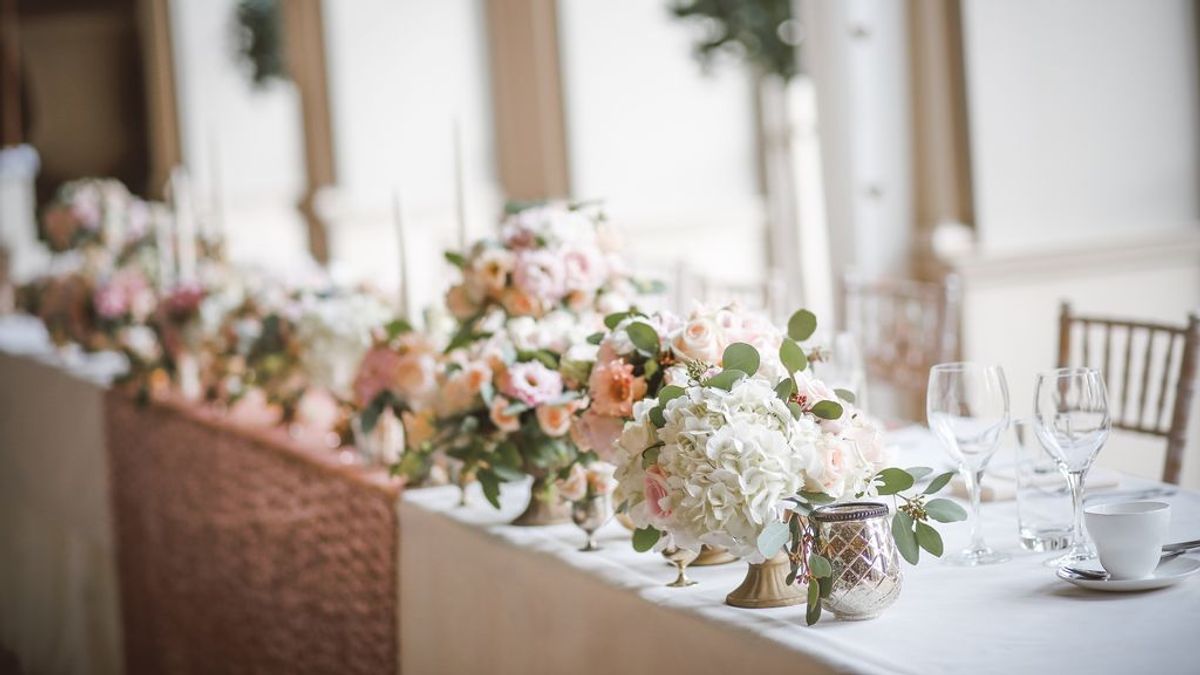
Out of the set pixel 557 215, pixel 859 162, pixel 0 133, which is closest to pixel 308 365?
pixel 557 215

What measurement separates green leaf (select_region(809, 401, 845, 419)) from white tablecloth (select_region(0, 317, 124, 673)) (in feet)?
10.8

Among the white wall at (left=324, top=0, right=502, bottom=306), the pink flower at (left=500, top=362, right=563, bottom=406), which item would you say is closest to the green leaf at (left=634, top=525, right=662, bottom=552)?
the pink flower at (left=500, top=362, right=563, bottom=406)

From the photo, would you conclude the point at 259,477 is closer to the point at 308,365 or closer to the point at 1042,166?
the point at 308,365

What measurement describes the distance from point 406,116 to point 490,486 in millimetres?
6745

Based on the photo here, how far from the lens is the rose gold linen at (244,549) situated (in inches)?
102

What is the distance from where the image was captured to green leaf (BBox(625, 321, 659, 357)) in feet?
5.59

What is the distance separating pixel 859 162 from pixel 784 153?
8.47 ft

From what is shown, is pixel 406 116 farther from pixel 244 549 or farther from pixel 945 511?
pixel 945 511

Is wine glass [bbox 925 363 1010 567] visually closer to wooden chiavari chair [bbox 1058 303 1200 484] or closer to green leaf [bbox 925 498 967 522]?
green leaf [bbox 925 498 967 522]

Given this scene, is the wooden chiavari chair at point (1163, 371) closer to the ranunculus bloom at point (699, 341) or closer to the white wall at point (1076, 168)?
the ranunculus bloom at point (699, 341)

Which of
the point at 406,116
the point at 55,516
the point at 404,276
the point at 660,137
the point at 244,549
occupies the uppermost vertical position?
the point at 406,116

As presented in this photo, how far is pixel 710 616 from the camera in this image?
1.55m

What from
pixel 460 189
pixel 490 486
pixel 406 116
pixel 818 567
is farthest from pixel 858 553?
pixel 406 116

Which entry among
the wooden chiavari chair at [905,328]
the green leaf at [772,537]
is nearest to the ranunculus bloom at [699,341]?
the green leaf at [772,537]
